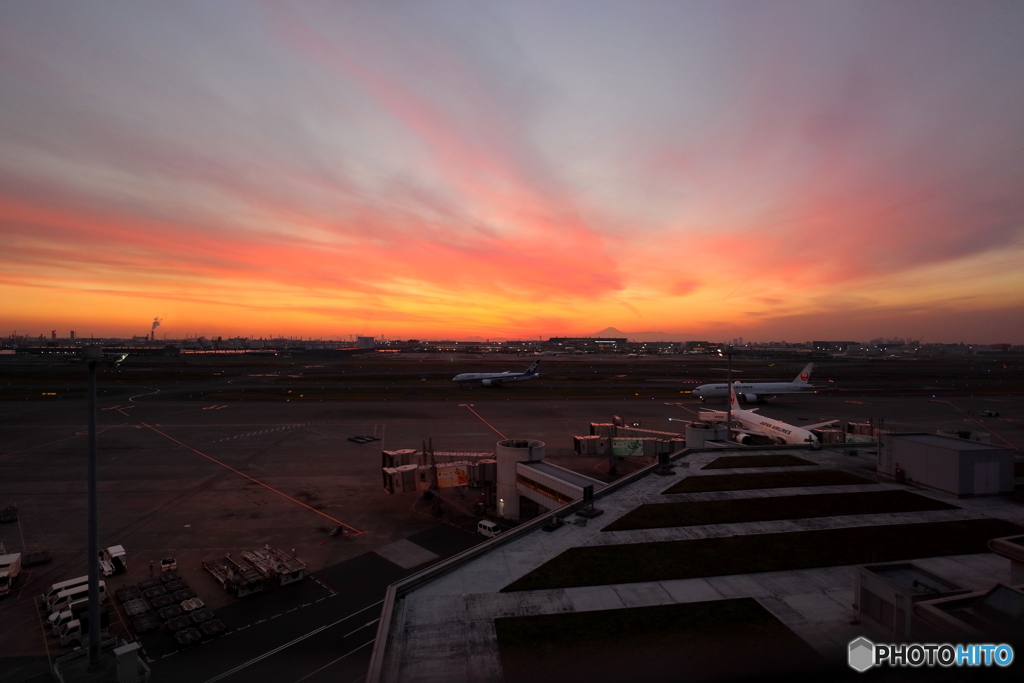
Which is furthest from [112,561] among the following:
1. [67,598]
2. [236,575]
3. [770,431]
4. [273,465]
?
[770,431]

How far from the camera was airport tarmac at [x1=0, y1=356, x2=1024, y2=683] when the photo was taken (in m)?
25.2

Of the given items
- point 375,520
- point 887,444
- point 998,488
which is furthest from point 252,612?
point 998,488

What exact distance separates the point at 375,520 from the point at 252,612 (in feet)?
41.8

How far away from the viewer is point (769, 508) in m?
27.6

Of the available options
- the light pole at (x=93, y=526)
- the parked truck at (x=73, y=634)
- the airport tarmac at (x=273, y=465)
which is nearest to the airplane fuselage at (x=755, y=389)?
the airport tarmac at (x=273, y=465)

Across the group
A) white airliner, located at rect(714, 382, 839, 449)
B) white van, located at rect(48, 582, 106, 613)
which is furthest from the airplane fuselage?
white van, located at rect(48, 582, 106, 613)

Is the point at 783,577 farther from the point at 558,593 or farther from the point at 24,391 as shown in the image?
the point at 24,391

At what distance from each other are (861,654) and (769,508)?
47.4 ft

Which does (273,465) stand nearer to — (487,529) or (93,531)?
(487,529)

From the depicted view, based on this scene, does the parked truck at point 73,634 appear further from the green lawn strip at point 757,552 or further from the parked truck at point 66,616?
the green lawn strip at point 757,552

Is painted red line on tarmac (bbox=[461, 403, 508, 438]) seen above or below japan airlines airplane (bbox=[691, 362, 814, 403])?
below

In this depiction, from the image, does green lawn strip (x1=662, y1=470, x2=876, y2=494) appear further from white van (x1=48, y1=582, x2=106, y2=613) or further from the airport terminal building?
white van (x1=48, y1=582, x2=106, y2=613)

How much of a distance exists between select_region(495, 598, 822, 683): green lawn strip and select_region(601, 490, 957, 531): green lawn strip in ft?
26.7

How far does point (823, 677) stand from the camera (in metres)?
13.4
